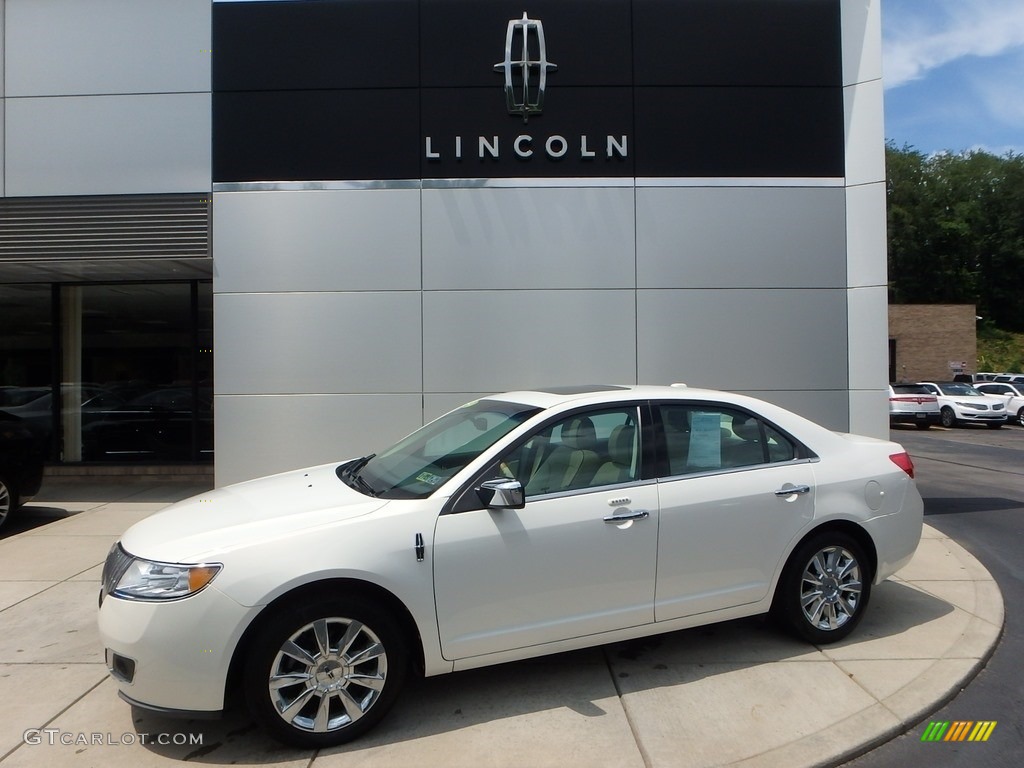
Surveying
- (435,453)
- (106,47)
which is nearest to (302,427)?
(435,453)

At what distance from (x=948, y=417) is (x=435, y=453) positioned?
2548 cm

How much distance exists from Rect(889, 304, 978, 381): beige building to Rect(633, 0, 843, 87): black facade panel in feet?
117

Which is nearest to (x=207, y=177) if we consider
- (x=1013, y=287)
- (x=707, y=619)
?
(x=707, y=619)

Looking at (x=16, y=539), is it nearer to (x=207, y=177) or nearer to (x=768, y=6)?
(x=207, y=177)

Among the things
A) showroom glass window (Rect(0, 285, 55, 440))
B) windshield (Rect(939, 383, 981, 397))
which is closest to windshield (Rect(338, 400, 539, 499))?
showroom glass window (Rect(0, 285, 55, 440))

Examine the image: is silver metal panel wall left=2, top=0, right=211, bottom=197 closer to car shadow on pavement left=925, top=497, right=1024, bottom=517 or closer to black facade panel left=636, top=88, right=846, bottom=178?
black facade panel left=636, top=88, right=846, bottom=178

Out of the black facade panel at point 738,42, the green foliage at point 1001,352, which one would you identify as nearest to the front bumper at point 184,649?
the black facade panel at point 738,42

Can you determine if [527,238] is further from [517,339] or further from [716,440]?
[716,440]

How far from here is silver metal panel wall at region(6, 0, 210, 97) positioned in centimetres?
870

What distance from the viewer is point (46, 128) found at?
28.8 feet

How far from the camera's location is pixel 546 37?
855 cm

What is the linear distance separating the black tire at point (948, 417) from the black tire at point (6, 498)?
26.2 meters

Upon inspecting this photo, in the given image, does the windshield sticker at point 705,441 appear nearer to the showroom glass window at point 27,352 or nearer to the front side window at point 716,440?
the front side window at point 716,440

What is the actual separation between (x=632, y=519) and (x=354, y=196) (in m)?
6.03
